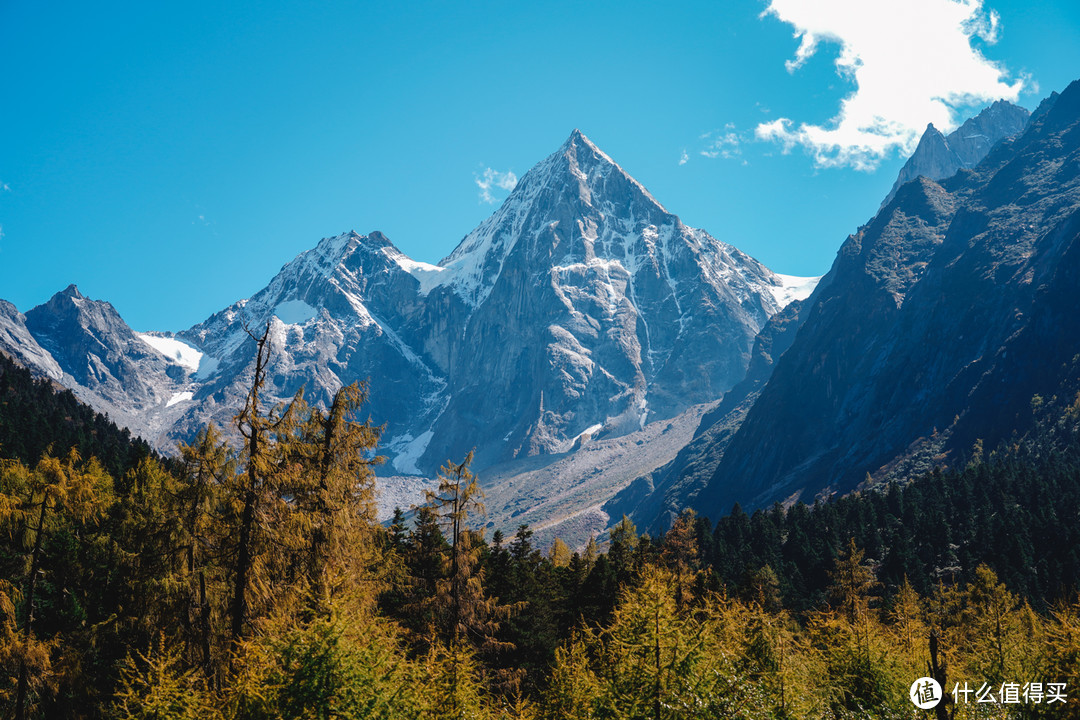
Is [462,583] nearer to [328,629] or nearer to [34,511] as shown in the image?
[328,629]

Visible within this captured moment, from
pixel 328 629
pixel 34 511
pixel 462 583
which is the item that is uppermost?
pixel 34 511

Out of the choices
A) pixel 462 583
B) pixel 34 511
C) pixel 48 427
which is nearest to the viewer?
pixel 34 511

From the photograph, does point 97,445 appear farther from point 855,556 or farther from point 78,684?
point 855,556

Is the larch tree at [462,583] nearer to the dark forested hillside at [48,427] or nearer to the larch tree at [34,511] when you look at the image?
the larch tree at [34,511]

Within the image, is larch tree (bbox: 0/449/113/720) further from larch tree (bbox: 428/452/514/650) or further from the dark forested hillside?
the dark forested hillside

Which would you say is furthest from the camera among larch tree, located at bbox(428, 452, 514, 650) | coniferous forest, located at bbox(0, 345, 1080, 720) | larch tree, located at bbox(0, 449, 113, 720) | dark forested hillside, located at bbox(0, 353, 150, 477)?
dark forested hillside, located at bbox(0, 353, 150, 477)

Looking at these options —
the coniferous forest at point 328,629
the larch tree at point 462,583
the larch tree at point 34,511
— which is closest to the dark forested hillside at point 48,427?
the coniferous forest at point 328,629

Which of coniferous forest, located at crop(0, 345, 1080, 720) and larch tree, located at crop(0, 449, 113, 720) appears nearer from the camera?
coniferous forest, located at crop(0, 345, 1080, 720)

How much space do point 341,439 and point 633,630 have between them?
1120cm

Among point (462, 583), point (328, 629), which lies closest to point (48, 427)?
point (462, 583)

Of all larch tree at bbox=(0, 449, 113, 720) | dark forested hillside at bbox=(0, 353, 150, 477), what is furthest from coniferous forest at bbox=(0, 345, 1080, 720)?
dark forested hillside at bbox=(0, 353, 150, 477)

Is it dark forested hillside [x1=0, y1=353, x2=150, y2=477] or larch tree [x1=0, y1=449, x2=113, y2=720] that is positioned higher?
dark forested hillside [x1=0, y1=353, x2=150, y2=477]

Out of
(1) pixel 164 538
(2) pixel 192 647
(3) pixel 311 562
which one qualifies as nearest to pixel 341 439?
(3) pixel 311 562

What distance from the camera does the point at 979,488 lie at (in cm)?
11319
